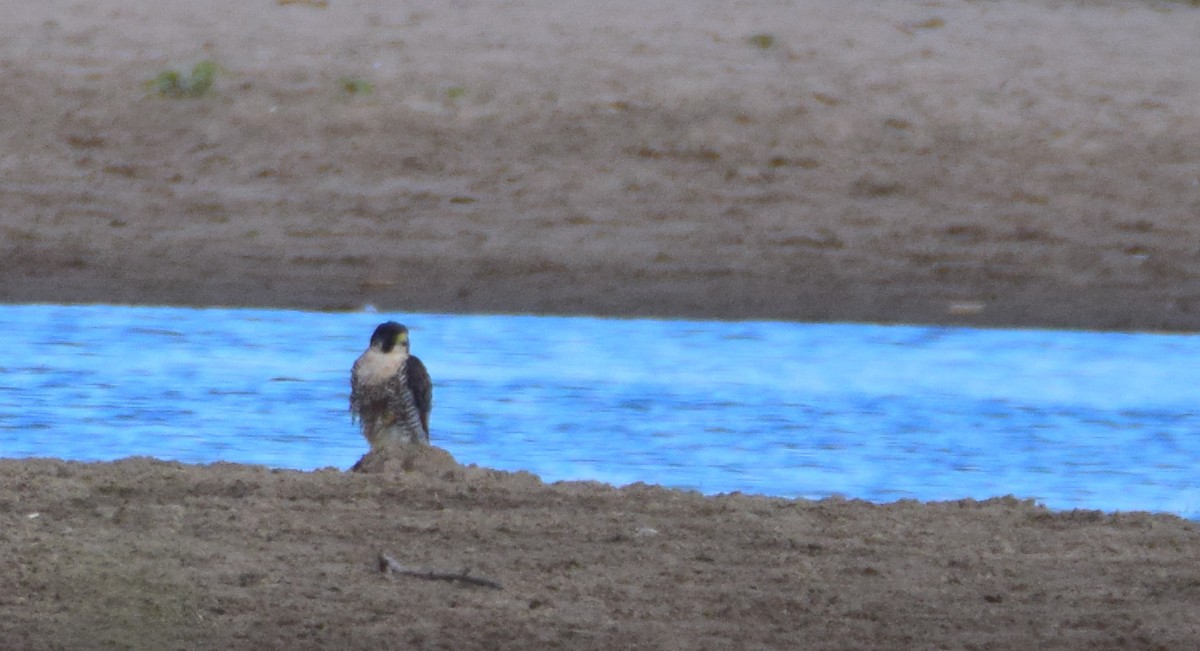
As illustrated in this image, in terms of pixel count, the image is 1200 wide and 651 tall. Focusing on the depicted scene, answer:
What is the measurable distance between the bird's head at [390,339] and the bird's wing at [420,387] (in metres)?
0.08

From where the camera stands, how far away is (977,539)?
5.66 metres

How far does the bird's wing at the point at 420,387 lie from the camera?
685 centimetres

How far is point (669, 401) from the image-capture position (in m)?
7.97

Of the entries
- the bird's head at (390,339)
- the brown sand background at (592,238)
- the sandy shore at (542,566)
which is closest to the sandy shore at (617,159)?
the brown sand background at (592,238)

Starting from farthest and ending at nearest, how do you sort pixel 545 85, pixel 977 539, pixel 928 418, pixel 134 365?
1. pixel 545 85
2. pixel 134 365
3. pixel 928 418
4. pixel 977 539

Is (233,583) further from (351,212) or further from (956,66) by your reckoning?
(956,66)

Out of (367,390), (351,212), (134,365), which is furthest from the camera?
(351,212)

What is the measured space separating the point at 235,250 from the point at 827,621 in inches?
274

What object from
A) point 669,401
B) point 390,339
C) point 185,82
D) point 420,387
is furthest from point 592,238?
point 420,387

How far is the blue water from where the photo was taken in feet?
23.2

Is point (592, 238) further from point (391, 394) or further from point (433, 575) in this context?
point (433, 575)

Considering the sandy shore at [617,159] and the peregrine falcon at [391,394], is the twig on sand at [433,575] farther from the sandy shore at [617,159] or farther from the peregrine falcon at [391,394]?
the sandy shore at [617,159]

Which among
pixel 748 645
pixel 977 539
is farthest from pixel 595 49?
pixel 748 645

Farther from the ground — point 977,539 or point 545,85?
point 545,85
